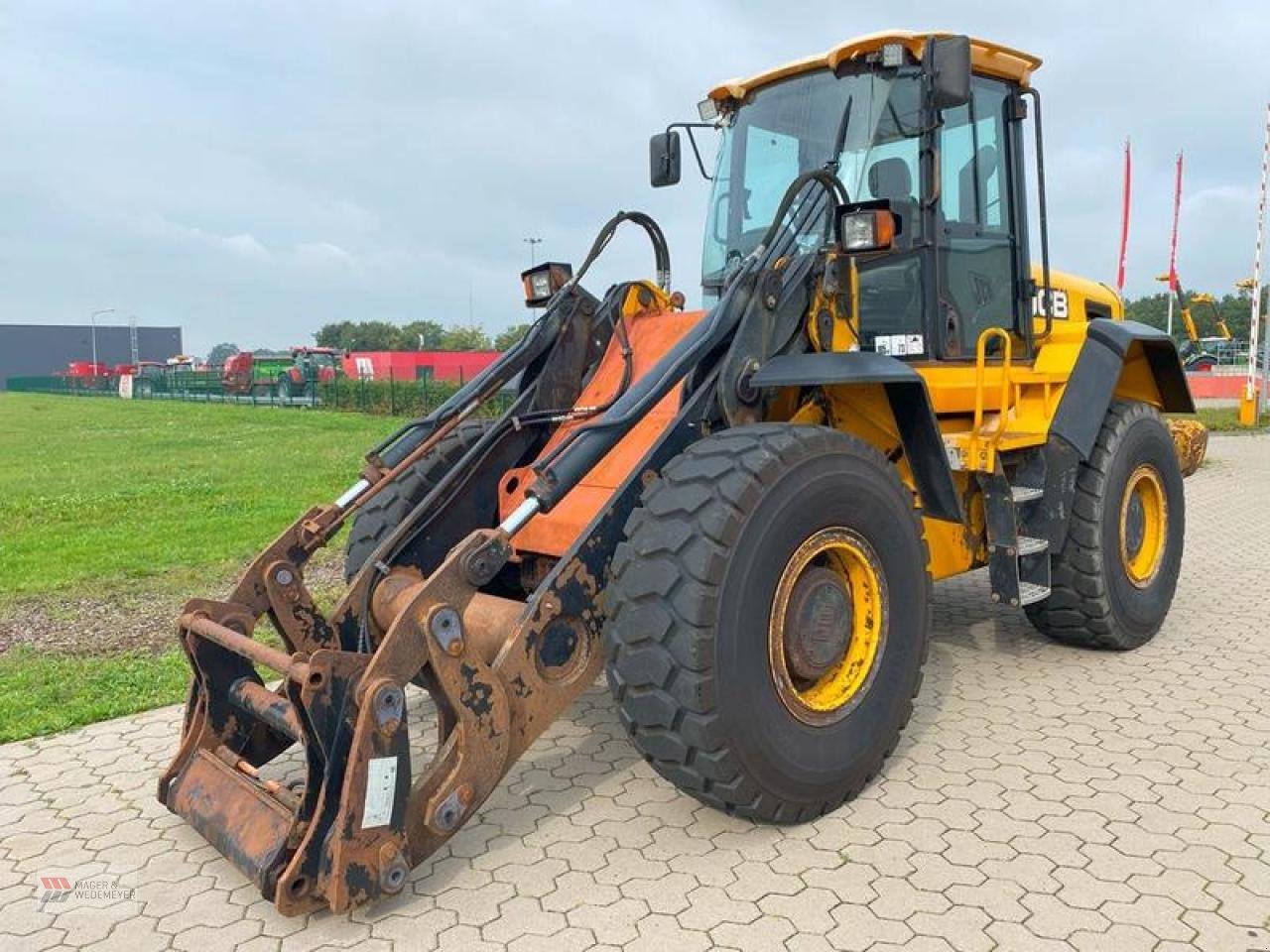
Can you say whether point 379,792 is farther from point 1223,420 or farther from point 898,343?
point 1223,420

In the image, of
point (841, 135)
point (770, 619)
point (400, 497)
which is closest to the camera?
point (770, 619)

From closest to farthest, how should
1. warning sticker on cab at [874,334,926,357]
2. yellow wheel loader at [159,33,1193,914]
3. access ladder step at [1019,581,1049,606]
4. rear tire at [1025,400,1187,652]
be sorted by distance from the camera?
yellow wheel loader at [159,33,1193,914] → warning sticker on cab at [874,334,926,357] → access ladder step at [1019,581,1049,606] → rear tire at [1025,400,1187,652]

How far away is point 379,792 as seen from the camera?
3.04 meters

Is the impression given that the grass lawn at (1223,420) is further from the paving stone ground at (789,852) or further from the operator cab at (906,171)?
the paving stone ground at (789,852)

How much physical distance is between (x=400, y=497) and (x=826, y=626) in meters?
2.22

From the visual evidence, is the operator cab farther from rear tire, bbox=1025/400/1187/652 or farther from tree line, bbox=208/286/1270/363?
tree line, bbox=208/286/1270/363

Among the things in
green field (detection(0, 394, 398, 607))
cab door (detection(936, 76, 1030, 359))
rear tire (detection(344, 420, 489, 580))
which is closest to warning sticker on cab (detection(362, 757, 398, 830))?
rear tire (detection(344, 420, 489, 580))

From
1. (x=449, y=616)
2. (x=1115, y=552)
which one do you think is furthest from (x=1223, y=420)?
(x=449, y=616)

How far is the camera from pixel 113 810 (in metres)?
4.09

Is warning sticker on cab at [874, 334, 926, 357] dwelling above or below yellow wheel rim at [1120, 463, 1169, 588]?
above

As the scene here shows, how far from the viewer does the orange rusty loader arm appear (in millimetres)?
3064

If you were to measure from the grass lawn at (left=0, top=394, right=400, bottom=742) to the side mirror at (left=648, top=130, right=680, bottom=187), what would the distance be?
372 centimetres

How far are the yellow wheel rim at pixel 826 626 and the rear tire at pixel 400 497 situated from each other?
192cm

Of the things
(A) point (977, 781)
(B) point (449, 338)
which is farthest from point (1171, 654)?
(B) point (449, 338)
